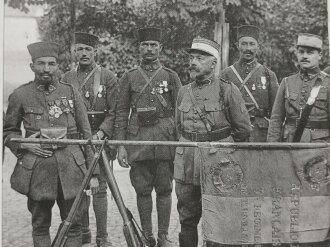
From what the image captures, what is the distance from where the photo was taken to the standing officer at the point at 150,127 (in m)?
4.26

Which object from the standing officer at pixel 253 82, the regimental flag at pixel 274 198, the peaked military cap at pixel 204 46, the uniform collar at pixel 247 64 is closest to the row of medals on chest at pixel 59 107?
the peaked military cap at pixel 204 46

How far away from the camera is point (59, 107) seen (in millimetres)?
3551

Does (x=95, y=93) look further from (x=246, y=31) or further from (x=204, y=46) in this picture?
(x=246, y=31)

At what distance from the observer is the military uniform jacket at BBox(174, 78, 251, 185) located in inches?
139

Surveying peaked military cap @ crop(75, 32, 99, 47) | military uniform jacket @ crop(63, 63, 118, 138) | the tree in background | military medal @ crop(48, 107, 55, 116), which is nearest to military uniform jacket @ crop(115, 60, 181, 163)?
military uniform jacket @ crop(63, 63, 118, 138)

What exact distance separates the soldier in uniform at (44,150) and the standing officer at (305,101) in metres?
1.54

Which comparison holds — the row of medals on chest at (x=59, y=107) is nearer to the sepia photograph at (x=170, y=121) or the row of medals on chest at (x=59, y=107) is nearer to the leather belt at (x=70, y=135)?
the sepia photograph at (x=170, y=121)

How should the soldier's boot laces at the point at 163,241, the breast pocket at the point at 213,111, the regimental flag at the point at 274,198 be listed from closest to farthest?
the regimental flag at the point at 274,198 → the breast pocket at the point at 213,111 → the soldier's boot laces at the point at 163,241

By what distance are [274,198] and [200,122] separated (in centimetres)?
85

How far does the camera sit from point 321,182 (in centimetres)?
296

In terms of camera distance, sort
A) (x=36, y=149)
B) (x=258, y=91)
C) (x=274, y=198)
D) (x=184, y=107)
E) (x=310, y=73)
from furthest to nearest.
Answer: (x=258, y=91), (x=310, y=73), (x=184, y=107), (x=36, y=149), (x=274, y=198)

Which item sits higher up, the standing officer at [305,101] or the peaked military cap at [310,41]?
the peaked military cap at [310,41]

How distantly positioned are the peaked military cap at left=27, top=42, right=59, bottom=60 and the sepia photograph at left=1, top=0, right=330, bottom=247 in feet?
0.04

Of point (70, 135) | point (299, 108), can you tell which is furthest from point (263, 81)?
point (70, 135)
